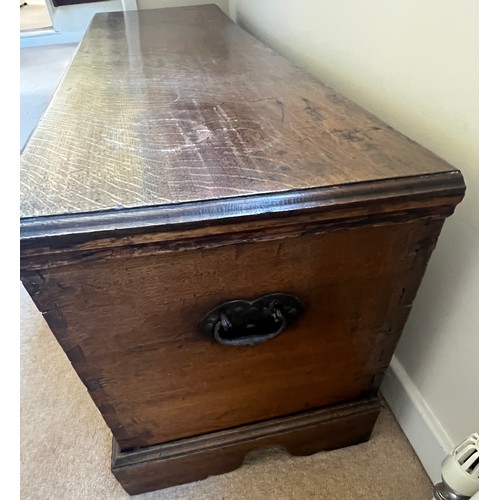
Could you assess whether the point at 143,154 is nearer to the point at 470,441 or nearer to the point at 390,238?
the point at 390,238

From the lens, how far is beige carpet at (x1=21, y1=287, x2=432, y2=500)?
2.74 feet

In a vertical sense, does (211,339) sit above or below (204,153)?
below

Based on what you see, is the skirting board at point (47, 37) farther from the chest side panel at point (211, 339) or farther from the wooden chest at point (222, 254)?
the chest side panel at point (211, 339)

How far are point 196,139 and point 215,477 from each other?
2.08ft

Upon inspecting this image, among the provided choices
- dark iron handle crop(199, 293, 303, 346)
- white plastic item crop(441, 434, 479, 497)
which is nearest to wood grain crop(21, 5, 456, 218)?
dark iron handle crop(199, 293, 303, 346)

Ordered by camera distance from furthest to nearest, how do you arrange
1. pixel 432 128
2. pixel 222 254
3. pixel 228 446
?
1. pixel 228 446
2. pixel 432 128
3. pixel 222 254

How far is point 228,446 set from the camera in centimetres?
80

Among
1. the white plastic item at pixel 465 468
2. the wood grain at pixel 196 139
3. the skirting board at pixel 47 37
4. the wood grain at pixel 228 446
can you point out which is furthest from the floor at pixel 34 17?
the white plastic item at pixel 465 468

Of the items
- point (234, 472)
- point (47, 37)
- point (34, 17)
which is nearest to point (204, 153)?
point (234, 472)

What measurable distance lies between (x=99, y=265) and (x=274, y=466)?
1.93ft

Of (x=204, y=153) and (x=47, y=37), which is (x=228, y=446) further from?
(x=47, y=37)

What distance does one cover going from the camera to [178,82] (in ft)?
2.82

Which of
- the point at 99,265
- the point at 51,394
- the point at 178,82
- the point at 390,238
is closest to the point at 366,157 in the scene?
the point at 390,238

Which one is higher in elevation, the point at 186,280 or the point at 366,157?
the point at 366,157
